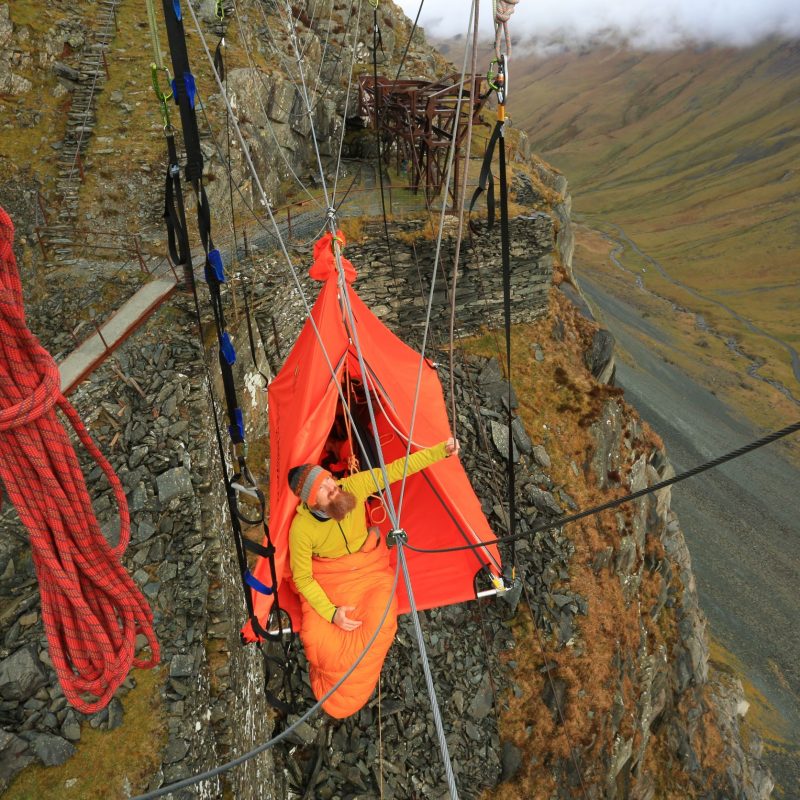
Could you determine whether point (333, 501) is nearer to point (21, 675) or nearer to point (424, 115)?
point (21, 675)

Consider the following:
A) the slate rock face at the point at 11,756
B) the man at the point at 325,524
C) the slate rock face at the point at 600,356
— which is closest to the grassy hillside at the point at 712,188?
the slate rock face at the point at 600,356

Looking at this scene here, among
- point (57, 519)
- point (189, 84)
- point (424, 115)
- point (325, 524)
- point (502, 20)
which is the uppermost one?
point (502, 20)

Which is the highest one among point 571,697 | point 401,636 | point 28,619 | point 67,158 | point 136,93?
point 136,93

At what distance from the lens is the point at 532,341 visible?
16.3m

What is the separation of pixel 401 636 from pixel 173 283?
808 cm

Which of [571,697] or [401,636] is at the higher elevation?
[401,636]

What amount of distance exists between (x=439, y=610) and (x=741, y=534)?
39.2m

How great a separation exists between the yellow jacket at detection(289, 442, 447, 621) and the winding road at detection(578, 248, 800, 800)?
32.0 m

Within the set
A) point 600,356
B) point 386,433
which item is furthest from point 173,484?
point 600,356

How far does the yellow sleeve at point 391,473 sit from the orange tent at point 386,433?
779mm

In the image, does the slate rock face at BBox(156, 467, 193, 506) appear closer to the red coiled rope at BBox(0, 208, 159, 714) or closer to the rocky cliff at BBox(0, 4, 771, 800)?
the rocky cliff at BBox(0, 4, 771, 800)

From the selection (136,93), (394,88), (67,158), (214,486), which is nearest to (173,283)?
(214,486)

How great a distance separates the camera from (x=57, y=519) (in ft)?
9.45

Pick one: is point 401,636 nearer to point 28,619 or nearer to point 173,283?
point 28,619
